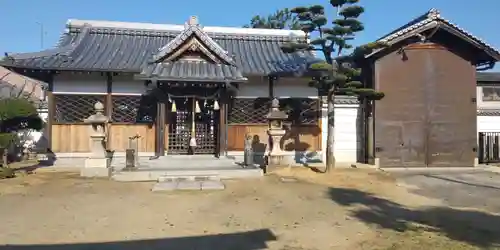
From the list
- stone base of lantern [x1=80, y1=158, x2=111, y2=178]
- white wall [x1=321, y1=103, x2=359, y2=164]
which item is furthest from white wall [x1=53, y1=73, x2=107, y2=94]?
white wall [x1=321, y1=103, x2=359, y2=164]

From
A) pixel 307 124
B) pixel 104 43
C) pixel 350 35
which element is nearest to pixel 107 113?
pixel 104 43

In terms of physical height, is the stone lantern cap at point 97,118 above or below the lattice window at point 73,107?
below

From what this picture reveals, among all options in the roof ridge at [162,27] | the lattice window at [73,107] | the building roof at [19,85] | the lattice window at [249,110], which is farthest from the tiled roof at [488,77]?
the building roof at [19,85]

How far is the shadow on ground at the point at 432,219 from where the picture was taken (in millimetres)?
6562

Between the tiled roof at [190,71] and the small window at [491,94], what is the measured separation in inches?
523

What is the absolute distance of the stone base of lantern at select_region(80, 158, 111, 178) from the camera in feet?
41.9

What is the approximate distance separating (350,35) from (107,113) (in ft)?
31.7

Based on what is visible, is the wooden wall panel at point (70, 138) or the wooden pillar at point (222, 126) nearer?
the wooden wall panel at point (70, 138)

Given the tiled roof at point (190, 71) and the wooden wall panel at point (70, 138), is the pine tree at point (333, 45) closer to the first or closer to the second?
the tiled roof at point (190, 71)

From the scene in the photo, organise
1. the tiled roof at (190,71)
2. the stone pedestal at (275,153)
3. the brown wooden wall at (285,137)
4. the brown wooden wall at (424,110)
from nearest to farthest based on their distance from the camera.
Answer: the stone pedestal at (275,153) → the tiled roof at (190,71) → the brown wooden wall at (285,137) → the brown wooden wall at (424,110)

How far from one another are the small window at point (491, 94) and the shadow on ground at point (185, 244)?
719 inches

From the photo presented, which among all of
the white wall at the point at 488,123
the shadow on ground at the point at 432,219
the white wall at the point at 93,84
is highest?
the white wall at the point at 93,84

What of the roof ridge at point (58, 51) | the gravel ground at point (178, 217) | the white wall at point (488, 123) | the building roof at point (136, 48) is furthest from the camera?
the white wall at point (488, 123)

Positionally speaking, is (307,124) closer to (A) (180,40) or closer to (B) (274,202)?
(A) (180,40)
